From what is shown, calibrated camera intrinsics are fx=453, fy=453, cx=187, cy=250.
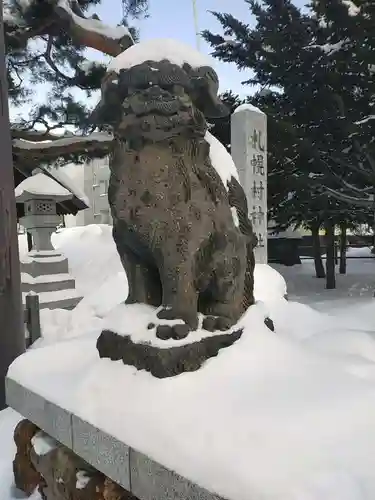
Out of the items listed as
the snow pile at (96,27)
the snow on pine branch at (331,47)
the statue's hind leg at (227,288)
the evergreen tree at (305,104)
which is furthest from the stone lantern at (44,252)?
the statue's hind leg at (227,288)

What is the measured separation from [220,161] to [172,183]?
0.94 ft

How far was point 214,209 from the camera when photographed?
1.47m

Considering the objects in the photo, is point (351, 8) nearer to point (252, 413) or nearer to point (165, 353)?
point (165, 353)

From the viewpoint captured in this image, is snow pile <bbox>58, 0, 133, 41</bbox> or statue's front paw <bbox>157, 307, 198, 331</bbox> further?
snow pile <bbox>58, 0, 133, 41</bbox>

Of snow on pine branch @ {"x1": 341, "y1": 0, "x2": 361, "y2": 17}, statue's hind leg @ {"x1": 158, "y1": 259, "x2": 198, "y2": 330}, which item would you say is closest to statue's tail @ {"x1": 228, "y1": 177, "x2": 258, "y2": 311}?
statue's hind leg @ {"x1": 158, "y1": 259, "x2": 198, "y2": 330}

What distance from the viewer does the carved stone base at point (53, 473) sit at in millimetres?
1464

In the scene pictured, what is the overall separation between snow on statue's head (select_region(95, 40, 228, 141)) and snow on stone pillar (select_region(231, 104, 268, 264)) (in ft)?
10.9

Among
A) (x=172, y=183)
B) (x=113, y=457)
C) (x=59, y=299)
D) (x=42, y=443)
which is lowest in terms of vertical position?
(x=59, y=299)

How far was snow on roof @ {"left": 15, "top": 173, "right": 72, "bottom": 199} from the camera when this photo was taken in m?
6.05

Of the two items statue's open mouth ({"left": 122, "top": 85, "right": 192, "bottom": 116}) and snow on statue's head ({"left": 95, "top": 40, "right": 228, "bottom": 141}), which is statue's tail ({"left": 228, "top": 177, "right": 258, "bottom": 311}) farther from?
statue's open mouth ({"left": 122, "top": 85, "right": 192, "bottom": 116})

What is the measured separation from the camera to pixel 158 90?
1.32 meters

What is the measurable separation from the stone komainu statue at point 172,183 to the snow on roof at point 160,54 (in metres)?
0.03

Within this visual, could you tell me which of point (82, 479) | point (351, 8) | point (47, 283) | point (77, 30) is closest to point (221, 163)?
point (82, 479)

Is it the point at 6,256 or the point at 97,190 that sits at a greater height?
the point at 97,190
